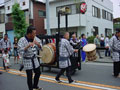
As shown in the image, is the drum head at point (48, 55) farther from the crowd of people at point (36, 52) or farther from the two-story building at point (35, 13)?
the two-story building at point (35, 13)

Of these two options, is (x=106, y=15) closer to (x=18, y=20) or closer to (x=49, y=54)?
(x=18, y=20)

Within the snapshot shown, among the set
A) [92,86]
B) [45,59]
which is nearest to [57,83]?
[92,86]

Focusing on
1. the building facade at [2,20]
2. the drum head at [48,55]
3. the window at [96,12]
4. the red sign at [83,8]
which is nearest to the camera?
the drum head at [48,55]

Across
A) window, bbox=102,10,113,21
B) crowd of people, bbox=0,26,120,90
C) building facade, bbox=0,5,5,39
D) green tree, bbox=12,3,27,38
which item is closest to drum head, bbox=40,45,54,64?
crowd of people, bbox=0,26,120,90

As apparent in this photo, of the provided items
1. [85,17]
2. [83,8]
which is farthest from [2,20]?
[83,8]

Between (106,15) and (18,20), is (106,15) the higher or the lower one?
the higher one

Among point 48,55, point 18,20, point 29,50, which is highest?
point 18,20

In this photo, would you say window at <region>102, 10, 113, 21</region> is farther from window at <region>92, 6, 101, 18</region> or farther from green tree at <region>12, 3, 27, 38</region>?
green tree at <region>12, 3, 27, 38</region>

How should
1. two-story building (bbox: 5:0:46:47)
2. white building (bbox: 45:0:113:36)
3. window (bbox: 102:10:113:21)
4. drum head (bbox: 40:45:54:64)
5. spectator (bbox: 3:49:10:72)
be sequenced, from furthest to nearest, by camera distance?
window (bbox: 102:10:113:21)
two-story building (bbox: 5:0:46:47)
white building (bbox: 45:0:113:36)
spectator (bbox: 3:49:10:72)
drum head (bbox: 40:45:54:64)

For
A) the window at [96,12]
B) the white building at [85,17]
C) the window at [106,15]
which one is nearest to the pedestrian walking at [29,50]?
the white building at [85,17]

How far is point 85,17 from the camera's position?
17297 millimetres

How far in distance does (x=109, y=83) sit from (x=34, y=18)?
55.2 feet

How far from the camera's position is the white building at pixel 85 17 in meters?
17.2

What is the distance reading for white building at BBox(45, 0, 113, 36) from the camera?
56.6ft
